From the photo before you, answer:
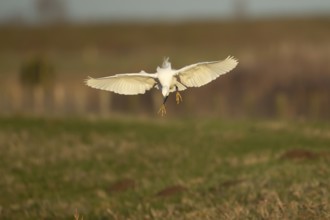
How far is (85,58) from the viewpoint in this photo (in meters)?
41.8

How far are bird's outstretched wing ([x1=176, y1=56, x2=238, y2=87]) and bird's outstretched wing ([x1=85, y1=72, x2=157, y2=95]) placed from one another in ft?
1.19

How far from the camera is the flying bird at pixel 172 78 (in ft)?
25.6

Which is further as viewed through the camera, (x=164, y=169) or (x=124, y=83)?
(x=164, y=169)

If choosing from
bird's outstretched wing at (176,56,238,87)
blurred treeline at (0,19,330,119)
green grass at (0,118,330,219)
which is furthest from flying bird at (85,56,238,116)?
blurred treeline at (0,19,330,119)

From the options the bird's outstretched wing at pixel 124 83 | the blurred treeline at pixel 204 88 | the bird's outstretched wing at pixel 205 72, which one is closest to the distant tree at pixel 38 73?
the blurred treeline at pixel 204 88

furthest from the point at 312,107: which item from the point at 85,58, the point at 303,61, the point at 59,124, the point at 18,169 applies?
the point at 85,58

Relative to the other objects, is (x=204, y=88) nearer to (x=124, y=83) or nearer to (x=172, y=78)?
(x=124, y=83)

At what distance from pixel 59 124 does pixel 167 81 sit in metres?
10.1

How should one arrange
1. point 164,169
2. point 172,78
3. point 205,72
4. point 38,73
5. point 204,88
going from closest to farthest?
point 172,78 → point 205,72 → point 164,169 → point 38,73 → point 204,88

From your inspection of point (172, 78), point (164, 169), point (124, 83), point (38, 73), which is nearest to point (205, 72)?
point (172, 78)

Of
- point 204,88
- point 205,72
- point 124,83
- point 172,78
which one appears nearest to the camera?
point 172,78

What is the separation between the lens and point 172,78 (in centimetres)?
771

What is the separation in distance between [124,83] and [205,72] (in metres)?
0.90

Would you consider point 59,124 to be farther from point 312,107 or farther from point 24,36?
point 24,36
